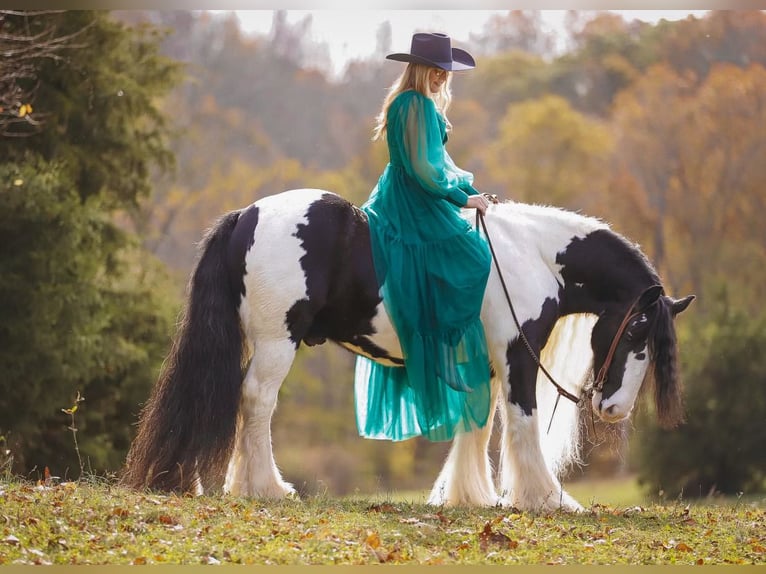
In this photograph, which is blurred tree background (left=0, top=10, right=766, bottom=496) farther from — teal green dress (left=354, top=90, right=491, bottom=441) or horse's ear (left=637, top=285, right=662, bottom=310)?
teal green dress (left=354, top=90, right=491, bottom=441)

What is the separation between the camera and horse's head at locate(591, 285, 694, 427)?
5.54 m

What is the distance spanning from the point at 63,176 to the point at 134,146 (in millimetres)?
1235

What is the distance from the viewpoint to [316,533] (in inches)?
179

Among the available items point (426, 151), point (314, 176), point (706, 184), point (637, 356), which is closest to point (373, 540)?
point (637, 356)

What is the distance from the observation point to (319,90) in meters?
30.0

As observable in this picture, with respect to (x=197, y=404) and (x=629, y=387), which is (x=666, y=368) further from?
(x=197, y=404)

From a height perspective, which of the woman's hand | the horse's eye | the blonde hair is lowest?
the horse's eye

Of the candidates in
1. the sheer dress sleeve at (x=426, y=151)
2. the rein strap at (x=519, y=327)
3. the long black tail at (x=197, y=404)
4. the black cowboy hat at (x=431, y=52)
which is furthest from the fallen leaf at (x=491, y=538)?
the black cowboy hat at (x=431, y=52)

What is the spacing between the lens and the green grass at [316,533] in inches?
167

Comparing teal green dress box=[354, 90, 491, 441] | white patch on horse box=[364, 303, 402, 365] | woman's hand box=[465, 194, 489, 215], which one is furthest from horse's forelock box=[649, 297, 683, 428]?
white patch on horse box=[364, 303, 402, 365]

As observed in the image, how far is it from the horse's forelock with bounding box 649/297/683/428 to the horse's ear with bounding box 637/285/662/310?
4 cm

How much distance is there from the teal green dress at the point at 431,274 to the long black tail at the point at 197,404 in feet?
3.07

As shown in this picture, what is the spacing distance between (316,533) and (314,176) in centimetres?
2356

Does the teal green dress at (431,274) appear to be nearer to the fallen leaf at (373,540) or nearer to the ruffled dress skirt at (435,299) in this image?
the ruffled dress skirt at (435,299)
